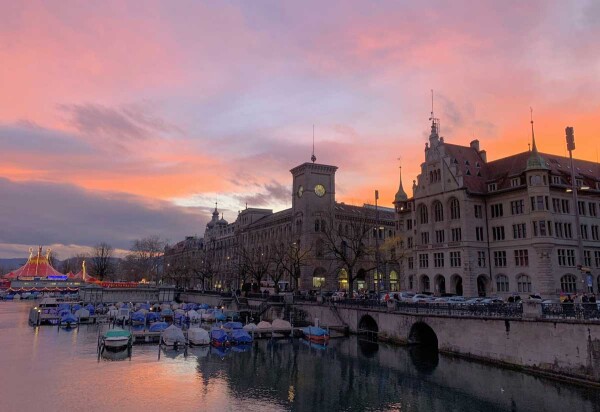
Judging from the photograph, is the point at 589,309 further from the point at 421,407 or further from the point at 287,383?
the point at 287,383

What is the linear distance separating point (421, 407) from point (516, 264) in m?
45.1

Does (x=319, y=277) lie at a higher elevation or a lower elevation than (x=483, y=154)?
lower

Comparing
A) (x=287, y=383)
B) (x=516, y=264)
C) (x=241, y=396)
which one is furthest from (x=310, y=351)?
(x=516, y=264)

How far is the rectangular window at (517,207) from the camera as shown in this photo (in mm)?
70188

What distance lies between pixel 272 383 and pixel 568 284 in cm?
5044

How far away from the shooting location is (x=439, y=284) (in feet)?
260

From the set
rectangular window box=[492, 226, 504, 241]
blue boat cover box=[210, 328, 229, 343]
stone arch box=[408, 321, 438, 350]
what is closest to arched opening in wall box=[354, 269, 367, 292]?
rectangular window box=[492, 226, 504, 241]

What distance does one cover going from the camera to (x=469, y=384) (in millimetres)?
37844

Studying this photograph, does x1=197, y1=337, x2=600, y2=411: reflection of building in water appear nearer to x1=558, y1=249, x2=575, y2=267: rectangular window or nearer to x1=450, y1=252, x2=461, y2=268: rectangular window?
x1=450, y1=252, x2=461, y2=268: rectangular window

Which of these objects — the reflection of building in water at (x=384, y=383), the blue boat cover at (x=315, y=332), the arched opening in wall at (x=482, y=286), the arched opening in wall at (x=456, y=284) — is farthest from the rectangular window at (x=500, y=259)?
the blue boat cover at (x=315, y=332)

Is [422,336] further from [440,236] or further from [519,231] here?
[440,236]

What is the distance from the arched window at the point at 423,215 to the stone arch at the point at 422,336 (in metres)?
28.4

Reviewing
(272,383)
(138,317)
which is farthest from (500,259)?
(138,317)

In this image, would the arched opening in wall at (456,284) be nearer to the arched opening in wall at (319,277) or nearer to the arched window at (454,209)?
the arched window at (454,209)
